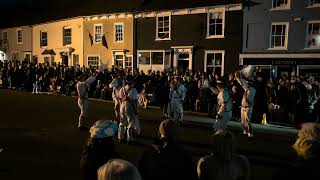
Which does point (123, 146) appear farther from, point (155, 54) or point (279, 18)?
point (155, 54)

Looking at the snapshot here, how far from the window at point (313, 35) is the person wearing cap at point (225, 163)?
953 inches

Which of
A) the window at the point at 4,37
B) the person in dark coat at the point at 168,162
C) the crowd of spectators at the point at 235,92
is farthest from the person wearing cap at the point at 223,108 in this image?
the window at the point at 4,37

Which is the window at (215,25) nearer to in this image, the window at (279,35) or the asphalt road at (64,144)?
the window at (279,35)

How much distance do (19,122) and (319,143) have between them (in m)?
14.9

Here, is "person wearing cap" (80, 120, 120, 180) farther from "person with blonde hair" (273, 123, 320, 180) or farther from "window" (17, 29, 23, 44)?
"window" (17, 29, 23, 44)

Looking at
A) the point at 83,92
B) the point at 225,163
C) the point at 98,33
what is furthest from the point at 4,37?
the point at 225,163

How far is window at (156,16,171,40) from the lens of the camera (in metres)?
32.8

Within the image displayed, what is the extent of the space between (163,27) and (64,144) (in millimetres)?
21707

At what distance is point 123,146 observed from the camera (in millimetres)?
12297

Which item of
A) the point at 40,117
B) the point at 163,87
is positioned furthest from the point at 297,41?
the point at 40,117

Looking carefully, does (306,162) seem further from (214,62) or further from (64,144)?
(214,62)

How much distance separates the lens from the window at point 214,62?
97.8 ft

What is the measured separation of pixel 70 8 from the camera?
43.7 metres

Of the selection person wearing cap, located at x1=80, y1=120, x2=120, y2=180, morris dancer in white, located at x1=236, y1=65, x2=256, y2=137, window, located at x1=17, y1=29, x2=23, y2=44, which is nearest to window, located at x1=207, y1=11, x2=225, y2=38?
morris dancer in white, located at x1=236, y1=65, x2=256, y2=137
